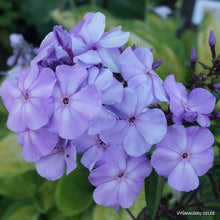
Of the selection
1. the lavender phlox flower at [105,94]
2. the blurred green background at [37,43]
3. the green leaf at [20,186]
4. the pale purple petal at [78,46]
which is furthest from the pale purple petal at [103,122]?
the green leaf at [20,186]

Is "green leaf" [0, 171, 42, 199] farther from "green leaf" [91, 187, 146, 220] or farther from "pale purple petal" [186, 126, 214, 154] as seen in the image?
"pale purple petal" [186, 126, 214, 154]

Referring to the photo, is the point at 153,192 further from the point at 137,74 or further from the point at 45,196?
the point at 45,196

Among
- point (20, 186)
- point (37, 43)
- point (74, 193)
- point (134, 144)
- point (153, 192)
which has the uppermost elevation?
point (134, 144)

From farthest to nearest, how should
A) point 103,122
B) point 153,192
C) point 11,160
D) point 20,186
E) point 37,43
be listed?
point 37,43
point 20,186
point 11,160
point 153,192
point 103,122

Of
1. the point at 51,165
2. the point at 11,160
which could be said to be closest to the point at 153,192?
the point at 51,165

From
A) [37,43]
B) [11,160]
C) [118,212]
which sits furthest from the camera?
[37,43]

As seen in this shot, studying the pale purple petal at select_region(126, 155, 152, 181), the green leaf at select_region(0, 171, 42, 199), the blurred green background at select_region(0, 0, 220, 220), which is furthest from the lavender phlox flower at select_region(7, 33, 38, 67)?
the pale purple petal at select_region(126, 155, 152, 181)
